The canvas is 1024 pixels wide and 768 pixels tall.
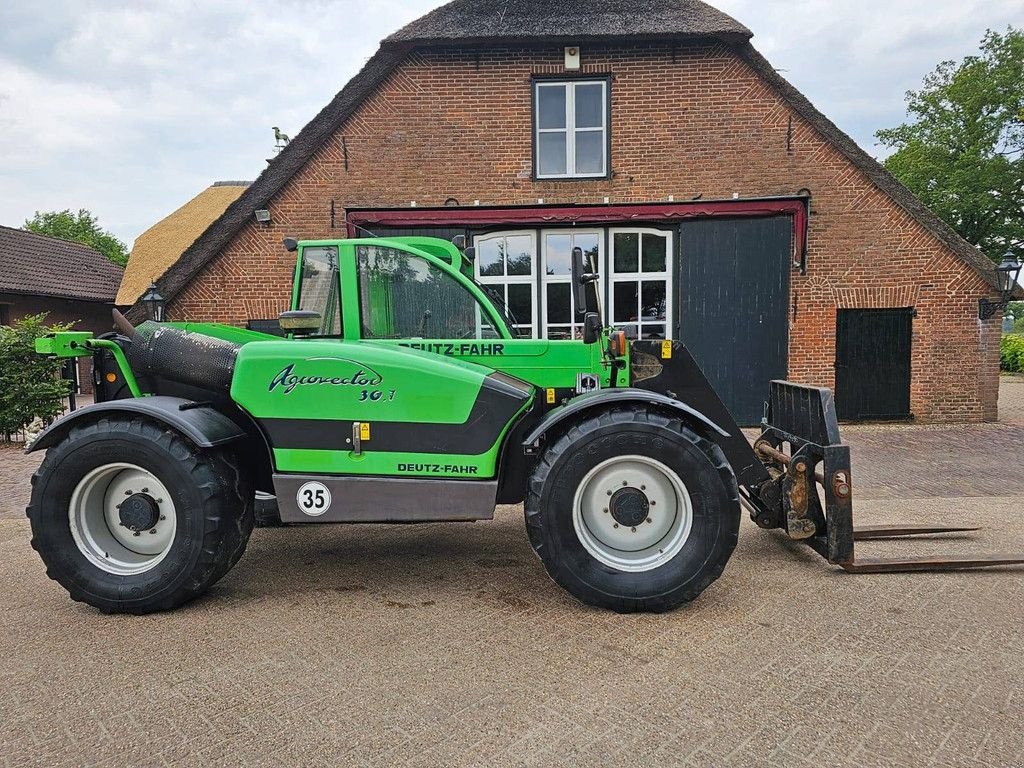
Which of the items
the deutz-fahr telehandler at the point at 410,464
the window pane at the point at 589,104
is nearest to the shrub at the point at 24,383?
the deutz-fahr telehandler at the point at 410,464

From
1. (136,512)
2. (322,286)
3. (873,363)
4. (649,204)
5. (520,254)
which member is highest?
(649,204)

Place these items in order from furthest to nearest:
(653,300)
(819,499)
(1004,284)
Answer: (653,300) → (1004,284) → (819,499)

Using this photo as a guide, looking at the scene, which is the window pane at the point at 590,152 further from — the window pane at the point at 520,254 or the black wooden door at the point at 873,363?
the black wooden door at the point at 873,363

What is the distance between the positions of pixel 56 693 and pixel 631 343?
11.4ft

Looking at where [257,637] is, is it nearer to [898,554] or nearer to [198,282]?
[898,554]

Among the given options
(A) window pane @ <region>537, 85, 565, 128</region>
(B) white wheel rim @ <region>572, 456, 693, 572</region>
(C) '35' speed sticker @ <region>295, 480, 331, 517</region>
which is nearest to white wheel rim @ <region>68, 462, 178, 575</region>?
(C) '35' speed sticker @ <region>295, 480, 331, 517</region>

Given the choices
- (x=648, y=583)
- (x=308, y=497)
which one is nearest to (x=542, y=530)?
(x=648, y=583)

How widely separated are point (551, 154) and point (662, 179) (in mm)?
2010

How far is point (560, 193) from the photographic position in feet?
36.9

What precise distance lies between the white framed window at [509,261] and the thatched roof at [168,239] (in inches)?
455

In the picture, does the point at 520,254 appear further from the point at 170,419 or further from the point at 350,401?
the point at 170,419

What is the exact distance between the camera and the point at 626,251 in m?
11.4

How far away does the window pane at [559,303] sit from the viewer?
1152 centimetres

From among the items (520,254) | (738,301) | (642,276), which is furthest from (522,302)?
(738,301)
